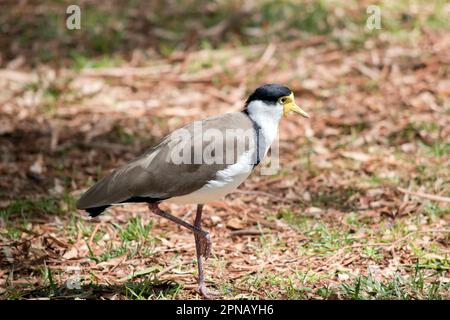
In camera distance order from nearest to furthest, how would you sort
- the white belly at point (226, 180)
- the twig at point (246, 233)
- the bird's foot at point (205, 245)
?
1. the white belly at point (226, 180)
2. the bird's foot at point (205, 245)
3. the twig at point (246, 233)

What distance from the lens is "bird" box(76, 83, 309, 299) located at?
535 centimetres

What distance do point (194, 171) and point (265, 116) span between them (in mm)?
733

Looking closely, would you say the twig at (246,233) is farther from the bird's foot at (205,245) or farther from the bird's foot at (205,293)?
the bird's foot at (205,293)

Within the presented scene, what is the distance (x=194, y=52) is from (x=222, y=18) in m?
1.13

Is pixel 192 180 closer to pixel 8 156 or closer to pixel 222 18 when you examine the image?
pixel 8 156

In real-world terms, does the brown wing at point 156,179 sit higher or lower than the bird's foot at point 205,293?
higher

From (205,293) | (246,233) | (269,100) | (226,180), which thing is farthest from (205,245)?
(269,100)

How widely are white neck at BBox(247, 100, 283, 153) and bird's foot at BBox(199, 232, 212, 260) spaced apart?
32.6 inches

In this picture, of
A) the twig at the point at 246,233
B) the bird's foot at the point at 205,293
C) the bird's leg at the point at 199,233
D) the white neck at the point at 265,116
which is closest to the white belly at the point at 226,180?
the bird's leg at the point at 199,233

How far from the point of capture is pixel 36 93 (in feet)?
30.0

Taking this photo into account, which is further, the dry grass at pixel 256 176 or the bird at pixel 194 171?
the dry grass at pixel 256 176

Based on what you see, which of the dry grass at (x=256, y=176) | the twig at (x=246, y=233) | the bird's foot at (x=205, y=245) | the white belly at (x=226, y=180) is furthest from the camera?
the twig at (x=246, y=233)

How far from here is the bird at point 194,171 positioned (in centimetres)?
535

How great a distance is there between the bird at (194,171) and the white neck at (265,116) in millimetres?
19
